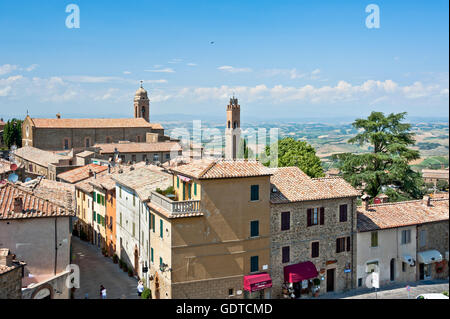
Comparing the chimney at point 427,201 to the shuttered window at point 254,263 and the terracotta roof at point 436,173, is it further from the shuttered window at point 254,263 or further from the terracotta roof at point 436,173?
the terracotta roof at point 436,173

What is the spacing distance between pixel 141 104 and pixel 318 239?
78380 mm

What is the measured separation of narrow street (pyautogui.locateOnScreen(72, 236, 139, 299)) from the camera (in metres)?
23.7

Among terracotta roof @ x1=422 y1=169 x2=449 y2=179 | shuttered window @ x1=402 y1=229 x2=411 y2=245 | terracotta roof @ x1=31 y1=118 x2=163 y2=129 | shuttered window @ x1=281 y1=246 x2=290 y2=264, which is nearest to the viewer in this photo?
shuttered window @ x1=281 y1=246 x2=290 y2=264

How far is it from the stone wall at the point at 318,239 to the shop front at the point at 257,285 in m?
0.66

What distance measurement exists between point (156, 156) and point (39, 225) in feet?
168

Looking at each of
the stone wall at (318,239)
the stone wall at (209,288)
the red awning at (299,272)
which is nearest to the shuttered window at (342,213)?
the stone wall at (318,239)

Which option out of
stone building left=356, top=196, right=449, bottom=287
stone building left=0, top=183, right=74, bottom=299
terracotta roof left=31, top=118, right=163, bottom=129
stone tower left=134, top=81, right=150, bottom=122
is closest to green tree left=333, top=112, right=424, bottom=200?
stone building left=356, top=196, right=449, bottom=287

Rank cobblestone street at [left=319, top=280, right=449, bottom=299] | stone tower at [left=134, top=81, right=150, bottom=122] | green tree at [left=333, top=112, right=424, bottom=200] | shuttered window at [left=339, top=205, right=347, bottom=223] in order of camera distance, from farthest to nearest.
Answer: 1. stone tower at [left=134, top=81, right=150, bottom=122]
2. green tree at [left=333, top=112, right=424, bottom=200]
3. shuttered window at [left=339, top=205, right=347, bottom=223]
4. cobblestone street at [left=319, top=280, right=449, bottom=299]

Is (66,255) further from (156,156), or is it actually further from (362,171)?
(156,156)

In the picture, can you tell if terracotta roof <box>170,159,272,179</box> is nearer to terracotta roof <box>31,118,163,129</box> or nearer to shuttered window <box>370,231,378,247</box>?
shuttered window <box>370,231,378,247</box>

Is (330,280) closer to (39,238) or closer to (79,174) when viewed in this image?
(39,238)

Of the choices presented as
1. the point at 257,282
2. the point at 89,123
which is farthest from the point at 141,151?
the point at 257,282

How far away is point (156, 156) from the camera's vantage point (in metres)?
69.9

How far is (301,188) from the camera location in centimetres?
2530
